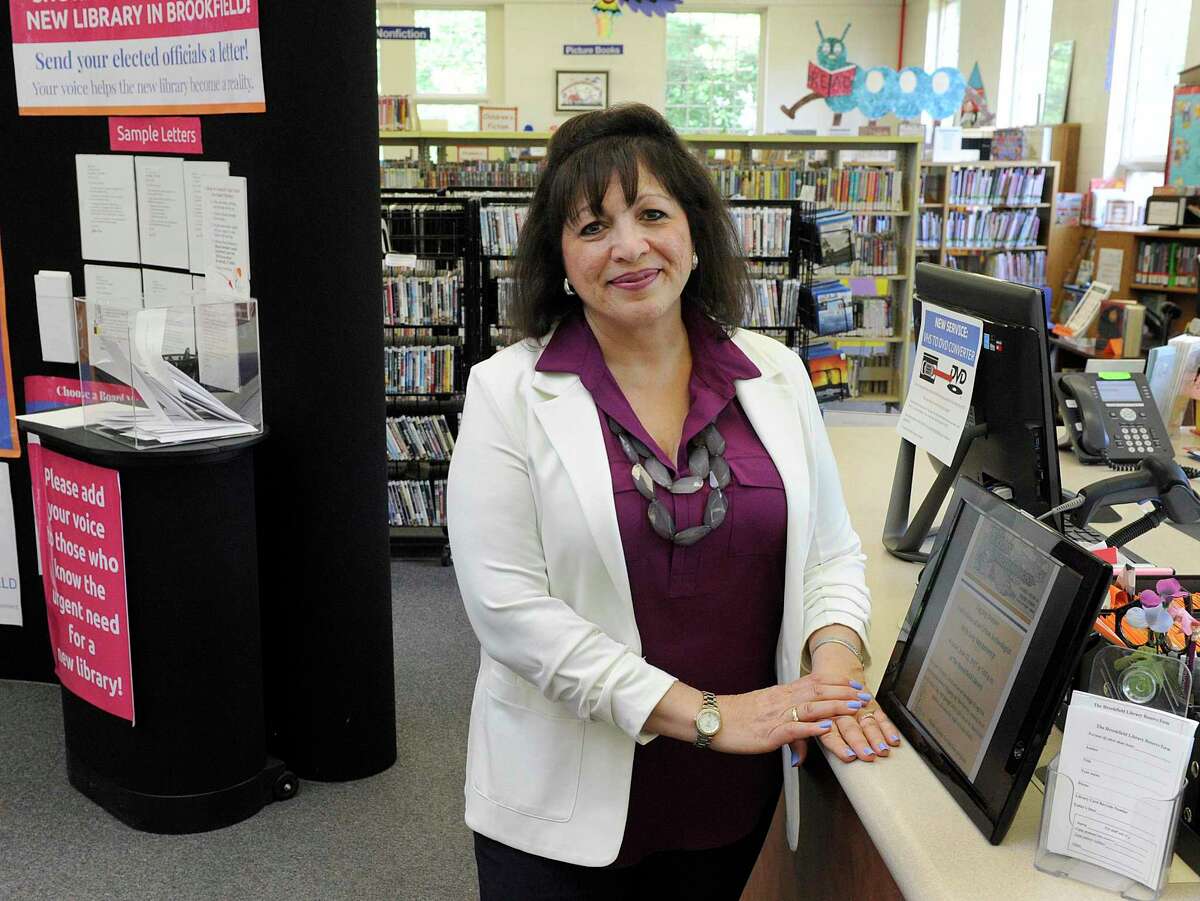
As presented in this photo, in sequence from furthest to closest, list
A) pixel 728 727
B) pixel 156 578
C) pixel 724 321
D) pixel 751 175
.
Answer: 1. pixel 751 175
2. pixel 156 578
3. pixel 724 321
4. pixel 728 727

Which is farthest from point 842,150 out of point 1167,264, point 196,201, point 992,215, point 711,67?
point 711,67

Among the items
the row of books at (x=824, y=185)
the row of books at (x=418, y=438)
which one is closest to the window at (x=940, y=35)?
the row of books at (x=824, y=185)

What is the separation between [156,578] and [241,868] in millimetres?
691

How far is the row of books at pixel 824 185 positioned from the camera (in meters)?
6.77

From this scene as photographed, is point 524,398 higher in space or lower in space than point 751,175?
lower

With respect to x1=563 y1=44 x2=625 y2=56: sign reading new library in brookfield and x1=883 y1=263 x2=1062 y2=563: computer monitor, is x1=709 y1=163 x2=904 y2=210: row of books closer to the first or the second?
x1=883 y1=263 x2=1062 y2=563: computer monitor

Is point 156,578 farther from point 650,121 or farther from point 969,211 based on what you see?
point 969,211

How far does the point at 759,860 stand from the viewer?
200 centimetres

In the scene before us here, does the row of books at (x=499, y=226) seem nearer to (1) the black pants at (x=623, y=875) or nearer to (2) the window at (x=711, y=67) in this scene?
(1) the black pants at (x=623, y=875)

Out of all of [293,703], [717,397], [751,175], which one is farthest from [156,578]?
[751,175]

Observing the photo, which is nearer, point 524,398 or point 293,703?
point 524,398

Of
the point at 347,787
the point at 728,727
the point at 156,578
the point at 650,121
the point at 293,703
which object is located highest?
the point at 650,121

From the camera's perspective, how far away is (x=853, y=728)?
53.1 inches

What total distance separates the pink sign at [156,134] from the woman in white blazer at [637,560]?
1.66 metres
